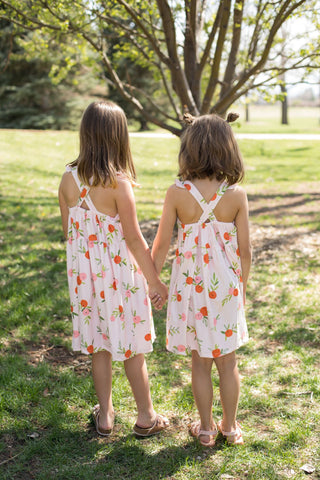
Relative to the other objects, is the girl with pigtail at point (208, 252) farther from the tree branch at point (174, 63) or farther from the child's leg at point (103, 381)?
the tree branch at point (174, 63)

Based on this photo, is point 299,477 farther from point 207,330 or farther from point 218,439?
point 207,330

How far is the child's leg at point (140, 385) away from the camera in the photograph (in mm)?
2605

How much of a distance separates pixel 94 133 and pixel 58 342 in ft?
6.73

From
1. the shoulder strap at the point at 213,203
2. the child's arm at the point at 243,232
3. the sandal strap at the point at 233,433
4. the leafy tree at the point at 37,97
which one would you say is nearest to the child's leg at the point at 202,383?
the sandal strap at the point at 233,433

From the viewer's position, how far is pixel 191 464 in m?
2.45

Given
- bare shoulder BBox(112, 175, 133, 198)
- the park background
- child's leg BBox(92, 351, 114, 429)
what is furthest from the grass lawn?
bare shoulder BBox(112, 175, 133, 198)

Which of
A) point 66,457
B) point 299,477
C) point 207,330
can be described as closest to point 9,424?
point 66,457

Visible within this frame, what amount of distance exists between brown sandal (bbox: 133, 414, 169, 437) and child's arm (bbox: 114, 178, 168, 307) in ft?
2.42

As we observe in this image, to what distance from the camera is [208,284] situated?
2.37 metres

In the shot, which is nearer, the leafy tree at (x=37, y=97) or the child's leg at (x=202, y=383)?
the child's leg at (x=202, y=383)

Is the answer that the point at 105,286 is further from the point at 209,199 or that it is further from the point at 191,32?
the point at 191,32

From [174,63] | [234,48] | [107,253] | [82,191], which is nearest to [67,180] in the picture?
[82,191]

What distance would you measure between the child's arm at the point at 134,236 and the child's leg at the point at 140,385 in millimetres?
373

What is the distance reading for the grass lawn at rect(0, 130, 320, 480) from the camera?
2.46 metres
